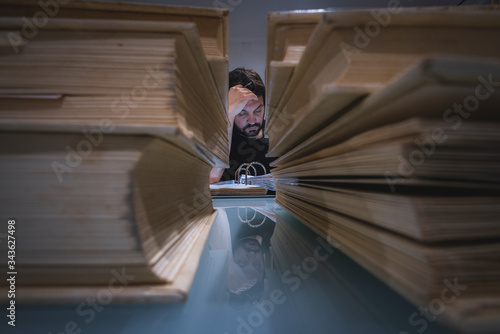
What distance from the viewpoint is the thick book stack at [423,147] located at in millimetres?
321

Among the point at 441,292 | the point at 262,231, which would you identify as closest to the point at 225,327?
the point at 441,292

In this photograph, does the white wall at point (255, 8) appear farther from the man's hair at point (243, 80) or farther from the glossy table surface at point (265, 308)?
the glossy table surface at point (265, 308)

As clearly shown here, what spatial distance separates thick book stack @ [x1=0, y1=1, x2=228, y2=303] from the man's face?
3.20 meters

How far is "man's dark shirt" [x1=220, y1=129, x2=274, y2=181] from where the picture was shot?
4.44 m

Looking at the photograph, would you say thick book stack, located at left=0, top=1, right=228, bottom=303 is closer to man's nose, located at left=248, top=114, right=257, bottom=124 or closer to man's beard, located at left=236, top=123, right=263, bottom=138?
man's nose, located at left=248, top=114, right=257, bottom=124

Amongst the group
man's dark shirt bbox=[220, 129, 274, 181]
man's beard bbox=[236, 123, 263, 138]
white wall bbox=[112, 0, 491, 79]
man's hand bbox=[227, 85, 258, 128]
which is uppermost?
white wall bbox=[112, 0, 491, 79]

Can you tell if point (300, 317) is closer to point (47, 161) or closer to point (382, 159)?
point (382, 159)

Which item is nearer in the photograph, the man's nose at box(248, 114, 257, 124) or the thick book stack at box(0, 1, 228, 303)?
the thick book stack at box(0, 1, 228, 303)

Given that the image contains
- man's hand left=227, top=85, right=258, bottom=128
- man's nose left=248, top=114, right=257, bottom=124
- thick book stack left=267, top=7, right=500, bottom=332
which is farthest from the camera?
man's nose left=248, top=114, right=257, bottom=124

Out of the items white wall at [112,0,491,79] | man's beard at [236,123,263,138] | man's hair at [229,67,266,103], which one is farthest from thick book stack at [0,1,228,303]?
man's beard at [236,123,263,138]

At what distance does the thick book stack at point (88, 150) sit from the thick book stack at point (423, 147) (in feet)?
1.11

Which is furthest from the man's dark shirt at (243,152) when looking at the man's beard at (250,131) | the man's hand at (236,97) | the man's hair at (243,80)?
the man's hand at (236,97)

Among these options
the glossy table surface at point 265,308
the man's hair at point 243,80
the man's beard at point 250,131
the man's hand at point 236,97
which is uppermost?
the man's hair at point 243,80

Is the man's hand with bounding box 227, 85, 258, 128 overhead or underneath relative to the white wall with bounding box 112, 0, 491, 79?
underneath
